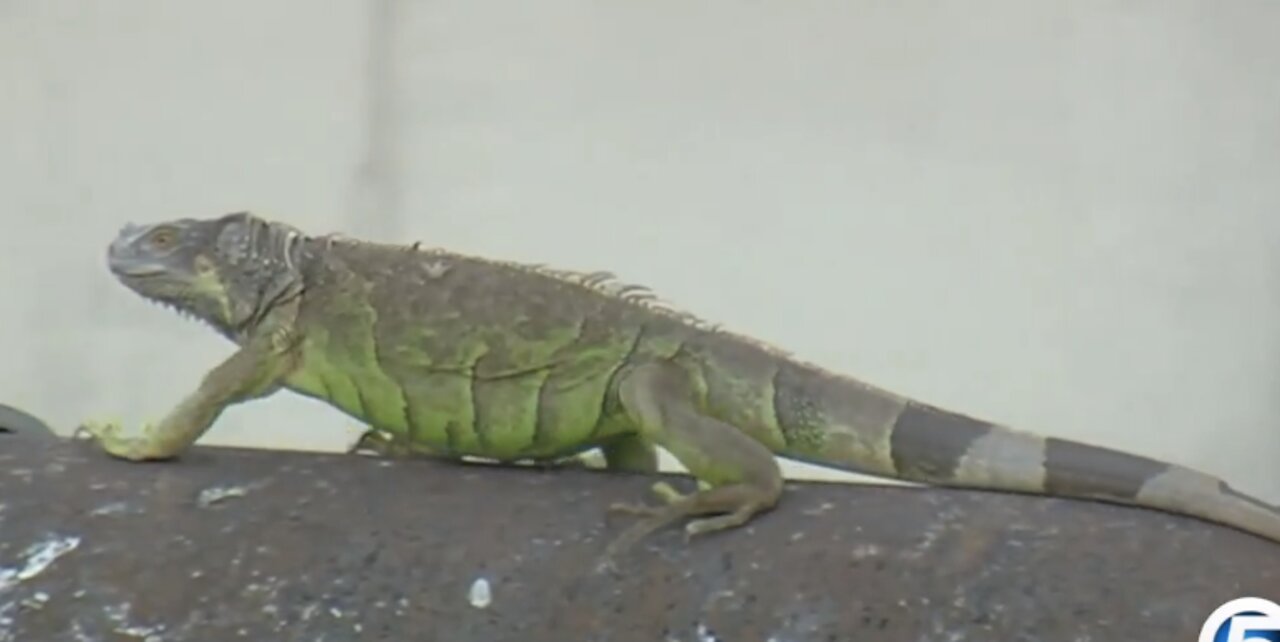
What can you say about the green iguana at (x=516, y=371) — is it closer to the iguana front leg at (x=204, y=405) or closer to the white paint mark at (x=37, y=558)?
the iguana front leg at (x=204, y=405)

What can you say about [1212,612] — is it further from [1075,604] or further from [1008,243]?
[1008,243]

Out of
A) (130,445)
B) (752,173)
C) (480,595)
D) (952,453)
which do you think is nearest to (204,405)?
(130,445)

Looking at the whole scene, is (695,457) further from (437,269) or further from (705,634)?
(437,269)

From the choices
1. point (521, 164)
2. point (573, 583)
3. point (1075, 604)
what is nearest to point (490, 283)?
point (573, 583)
